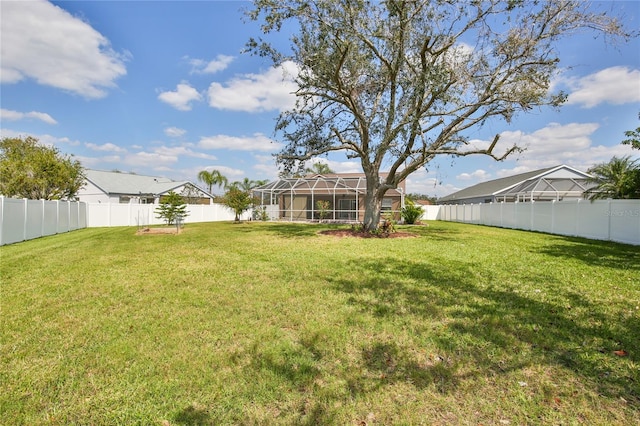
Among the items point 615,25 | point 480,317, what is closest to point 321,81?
point 615,25

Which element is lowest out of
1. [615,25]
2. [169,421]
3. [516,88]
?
[169,421]

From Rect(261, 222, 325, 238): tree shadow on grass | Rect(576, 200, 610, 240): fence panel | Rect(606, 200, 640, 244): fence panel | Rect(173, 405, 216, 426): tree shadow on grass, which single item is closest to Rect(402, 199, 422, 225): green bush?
Rect(261, 222, 325, 238): tree shadow on grass

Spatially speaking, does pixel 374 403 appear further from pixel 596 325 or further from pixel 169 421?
pixel 596 325

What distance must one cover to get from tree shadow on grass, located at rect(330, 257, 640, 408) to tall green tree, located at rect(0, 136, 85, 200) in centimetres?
2034

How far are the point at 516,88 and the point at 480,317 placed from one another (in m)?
11.1

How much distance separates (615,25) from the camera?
1014 cm

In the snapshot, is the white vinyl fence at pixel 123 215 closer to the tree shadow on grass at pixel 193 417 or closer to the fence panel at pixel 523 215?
the tree shadow on grass at pixel 193 417

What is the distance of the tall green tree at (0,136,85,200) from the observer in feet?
55.8

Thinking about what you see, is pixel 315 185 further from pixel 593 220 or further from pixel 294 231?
pixel 593 220

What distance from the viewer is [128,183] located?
103ft

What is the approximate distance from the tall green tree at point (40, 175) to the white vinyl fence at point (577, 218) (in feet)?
87.3

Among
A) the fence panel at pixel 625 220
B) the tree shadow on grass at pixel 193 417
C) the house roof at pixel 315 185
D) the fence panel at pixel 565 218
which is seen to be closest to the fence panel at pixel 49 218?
the house roof at pixel 315 185

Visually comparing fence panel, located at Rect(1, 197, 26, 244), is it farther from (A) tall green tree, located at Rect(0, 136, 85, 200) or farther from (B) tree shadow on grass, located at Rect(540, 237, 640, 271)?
(B) tree shadow on grass, located at Rect(540, 237, 640, 271)

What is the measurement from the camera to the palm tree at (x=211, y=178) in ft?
133
